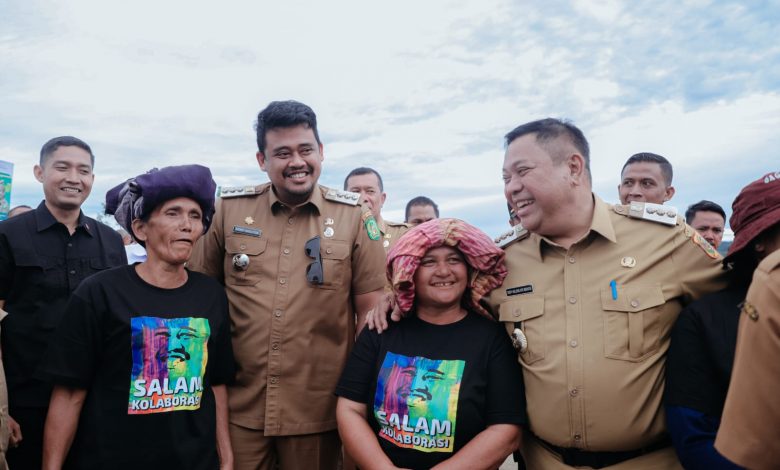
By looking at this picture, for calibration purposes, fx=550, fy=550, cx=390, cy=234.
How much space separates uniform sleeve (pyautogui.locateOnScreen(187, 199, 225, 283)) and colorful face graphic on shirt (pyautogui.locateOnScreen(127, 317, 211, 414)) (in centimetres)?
75

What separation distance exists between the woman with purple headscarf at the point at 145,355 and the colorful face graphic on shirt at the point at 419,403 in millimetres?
817

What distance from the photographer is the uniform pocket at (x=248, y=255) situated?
9.89 feet

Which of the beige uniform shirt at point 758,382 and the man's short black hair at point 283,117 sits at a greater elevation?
the man's short black hair at point 283,117

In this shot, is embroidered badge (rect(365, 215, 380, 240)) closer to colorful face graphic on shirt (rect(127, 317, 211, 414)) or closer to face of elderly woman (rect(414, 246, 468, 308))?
face of elderly woman (rect(414, 246, 468, 308))

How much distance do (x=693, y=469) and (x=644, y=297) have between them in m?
0.68

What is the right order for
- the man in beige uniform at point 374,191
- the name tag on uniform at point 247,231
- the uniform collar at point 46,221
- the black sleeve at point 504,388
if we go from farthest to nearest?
the man in beige uniform at point 374,191 < the uniform collar at point 46,221 < the name tag on uniform at point 247,231 < the black sleeve at point 504,388

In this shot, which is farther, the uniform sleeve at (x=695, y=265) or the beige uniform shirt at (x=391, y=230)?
the beige uniform shirt at (x=391, y=230)

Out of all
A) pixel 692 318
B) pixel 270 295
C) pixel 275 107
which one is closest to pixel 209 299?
pixel 270 295

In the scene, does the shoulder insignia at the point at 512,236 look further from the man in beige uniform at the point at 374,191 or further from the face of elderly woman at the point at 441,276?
the man in beige uniform at the point at 374,191

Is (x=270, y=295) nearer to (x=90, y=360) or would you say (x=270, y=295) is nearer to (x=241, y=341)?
(x=241, y=341)

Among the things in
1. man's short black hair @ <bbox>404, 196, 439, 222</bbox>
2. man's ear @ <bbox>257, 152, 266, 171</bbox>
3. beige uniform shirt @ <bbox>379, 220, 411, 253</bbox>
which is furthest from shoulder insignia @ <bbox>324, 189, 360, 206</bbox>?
man's short black hair @ <bbox>404, 196, 439, 222</bbox>

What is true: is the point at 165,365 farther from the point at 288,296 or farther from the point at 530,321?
the point at 530,321

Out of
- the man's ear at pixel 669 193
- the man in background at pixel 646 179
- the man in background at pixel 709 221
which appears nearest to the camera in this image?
the man in background at pixel 646 179

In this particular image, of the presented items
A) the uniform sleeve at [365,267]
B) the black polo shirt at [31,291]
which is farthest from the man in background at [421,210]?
the black polo shirt at [31,291]
